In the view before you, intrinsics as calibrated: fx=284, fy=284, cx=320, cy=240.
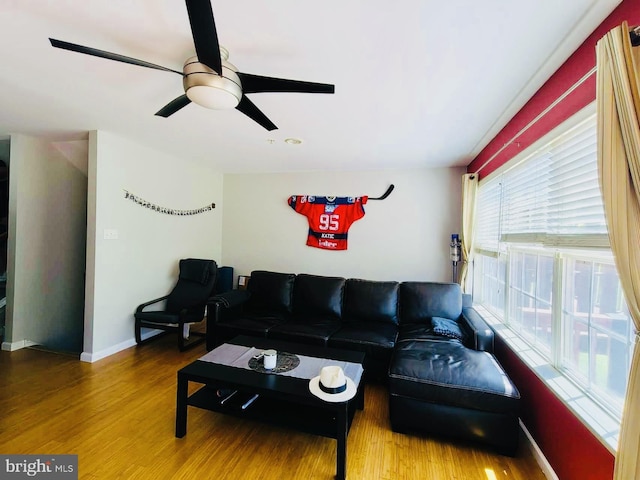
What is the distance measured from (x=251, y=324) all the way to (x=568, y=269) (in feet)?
8.58

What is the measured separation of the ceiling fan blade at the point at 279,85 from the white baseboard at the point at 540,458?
2.37 metres

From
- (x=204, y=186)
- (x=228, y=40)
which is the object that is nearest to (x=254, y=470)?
(x=228, y=40)

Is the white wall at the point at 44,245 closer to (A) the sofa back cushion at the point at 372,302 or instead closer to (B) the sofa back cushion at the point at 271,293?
(B) the sofa back cushion at the point at 271,293

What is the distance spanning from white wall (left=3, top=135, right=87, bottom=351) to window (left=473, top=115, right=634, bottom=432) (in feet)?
14.9

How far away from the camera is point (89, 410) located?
2.11 m

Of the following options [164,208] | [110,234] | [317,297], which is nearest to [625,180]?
[317,297]

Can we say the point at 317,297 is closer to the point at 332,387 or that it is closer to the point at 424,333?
the point at 424,333

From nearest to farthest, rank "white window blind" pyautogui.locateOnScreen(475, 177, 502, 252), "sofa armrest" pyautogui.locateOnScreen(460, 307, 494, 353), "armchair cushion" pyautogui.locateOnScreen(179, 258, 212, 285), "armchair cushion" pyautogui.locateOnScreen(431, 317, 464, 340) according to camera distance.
→ "sofa armrest" pyautogui.locateOnScreen(460, 307, 494, 353) < "armchair cushion" pyautogui.locateOnScreen(431, 317, 464, 340) < "white window blind" pyautogui.locateOnScreen(475, 177, 502, 252) < "armchair cushion" pyautogui.locateOnScreen(179, 258, 212, 285)

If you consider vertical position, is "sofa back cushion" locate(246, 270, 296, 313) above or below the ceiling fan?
below

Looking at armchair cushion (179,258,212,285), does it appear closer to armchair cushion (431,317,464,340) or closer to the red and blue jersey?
the red and blue jersey

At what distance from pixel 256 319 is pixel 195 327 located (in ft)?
4.93

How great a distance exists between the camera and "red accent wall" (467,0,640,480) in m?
1.23

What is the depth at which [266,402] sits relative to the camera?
6.31 feet

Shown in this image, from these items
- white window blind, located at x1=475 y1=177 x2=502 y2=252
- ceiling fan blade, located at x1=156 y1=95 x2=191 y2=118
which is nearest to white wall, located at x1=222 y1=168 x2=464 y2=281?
white window blind, located at x1=475 y1=177 x2=502 y2=252
